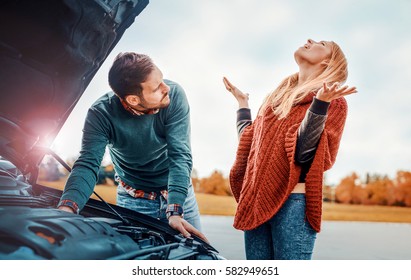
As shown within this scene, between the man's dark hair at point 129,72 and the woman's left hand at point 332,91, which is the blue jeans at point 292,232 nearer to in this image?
the woman's left hand at point 332,91

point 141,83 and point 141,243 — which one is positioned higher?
point 141,83

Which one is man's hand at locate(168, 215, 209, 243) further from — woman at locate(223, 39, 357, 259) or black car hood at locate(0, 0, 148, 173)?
black car hood at locate(0, 0, 148, 173)

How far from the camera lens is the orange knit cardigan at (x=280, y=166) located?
3.22 ft

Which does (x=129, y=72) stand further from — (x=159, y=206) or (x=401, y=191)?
(x=401, y=191)

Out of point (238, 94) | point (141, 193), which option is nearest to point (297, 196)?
point (238, 94)

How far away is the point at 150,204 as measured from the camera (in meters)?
1.33

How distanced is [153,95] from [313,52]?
0.49m

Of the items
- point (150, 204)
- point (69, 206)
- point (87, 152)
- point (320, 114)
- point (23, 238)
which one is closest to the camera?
point (23, 238)

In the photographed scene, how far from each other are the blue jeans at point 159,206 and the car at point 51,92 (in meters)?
0.14

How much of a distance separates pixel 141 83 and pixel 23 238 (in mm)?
608

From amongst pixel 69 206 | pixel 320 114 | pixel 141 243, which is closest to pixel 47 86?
pixel 69 206

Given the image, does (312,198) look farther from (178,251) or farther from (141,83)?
(141,83)

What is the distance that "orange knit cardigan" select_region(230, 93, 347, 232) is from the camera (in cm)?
98

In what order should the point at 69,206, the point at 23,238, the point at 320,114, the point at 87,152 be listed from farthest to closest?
the point at 87,152 → the point at 69,206 → the point at 320,114 → the point at 23,238
